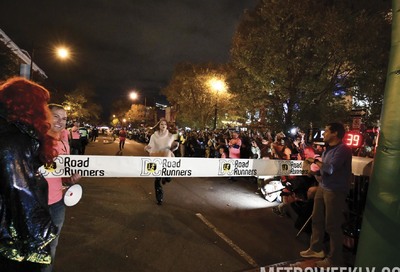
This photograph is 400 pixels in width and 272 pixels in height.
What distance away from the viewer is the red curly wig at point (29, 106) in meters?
1.68

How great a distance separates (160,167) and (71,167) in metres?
1.43

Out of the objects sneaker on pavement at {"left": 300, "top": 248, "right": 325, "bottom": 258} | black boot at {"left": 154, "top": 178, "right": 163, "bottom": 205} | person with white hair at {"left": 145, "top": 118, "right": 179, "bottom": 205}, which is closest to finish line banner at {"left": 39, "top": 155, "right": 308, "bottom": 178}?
person with white hair at {"left": 145, "top": 118, "right": 179, "bottom": 205}

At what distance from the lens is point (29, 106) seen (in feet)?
5.73

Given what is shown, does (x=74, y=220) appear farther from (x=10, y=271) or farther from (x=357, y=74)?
(x=357, y=74)

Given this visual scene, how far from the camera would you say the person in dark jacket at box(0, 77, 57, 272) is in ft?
4.92

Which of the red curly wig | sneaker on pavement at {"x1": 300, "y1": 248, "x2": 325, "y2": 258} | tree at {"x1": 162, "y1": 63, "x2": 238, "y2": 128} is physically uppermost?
tree at {"x1": 162, "y1": 63, "x2": 238, "y2": 128}

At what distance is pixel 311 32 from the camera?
12312 millimetres

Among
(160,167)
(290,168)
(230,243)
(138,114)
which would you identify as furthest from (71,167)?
(138,114)

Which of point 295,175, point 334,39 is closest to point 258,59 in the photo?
point 334,39

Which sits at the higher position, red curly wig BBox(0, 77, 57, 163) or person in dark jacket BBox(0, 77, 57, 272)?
red curly wig BBox(0, 77, 57, 163)

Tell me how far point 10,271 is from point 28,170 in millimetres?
585

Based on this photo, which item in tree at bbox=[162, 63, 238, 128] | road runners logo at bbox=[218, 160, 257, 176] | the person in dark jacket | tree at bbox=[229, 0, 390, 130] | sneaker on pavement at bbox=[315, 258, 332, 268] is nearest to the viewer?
the person in dark jacket

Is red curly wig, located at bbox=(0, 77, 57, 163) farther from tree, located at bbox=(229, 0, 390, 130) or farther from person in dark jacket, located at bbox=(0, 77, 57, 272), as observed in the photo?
tree, located at bbox=(229, 0, 390, 130)

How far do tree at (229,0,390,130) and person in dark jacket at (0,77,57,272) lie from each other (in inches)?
489
